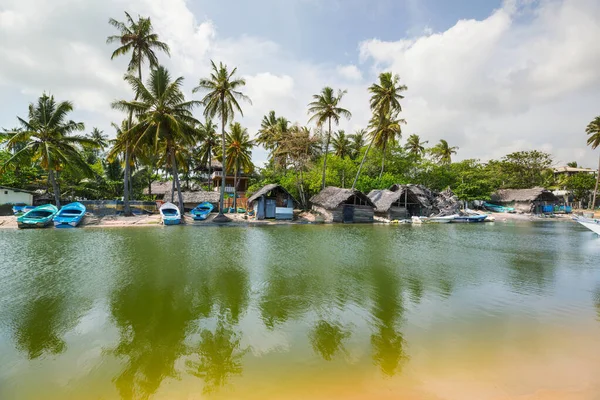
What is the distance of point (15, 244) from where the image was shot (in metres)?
15.9

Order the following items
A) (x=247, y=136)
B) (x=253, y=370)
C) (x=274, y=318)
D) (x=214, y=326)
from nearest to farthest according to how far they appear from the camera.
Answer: (x=253, y=370), (x=214, y=326), (x=274, y=318), (x=247, y=136)

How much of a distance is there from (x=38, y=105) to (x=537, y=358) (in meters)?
35.1

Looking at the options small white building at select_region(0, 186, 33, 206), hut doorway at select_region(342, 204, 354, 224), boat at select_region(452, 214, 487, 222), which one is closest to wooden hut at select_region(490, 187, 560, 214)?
boat at select_region(452, 214, 487, 222)

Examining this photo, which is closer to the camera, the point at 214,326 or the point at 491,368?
the point at 491,368

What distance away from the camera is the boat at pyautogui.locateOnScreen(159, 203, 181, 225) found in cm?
2612

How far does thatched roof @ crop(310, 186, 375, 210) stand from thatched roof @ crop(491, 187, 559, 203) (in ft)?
103

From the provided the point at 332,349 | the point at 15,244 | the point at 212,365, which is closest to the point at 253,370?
the point at 212,365

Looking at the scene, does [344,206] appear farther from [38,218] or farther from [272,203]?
[38,218]

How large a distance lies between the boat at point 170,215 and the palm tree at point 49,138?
7.80m

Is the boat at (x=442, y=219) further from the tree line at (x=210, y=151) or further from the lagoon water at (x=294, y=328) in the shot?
the lagoon water at (x=294, y=328)

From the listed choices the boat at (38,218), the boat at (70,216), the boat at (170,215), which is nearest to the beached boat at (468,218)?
the boat at (170,215)

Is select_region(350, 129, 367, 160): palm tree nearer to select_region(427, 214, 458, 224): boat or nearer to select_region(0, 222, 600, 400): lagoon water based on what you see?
select_region(427, 214, 458, 224): boat

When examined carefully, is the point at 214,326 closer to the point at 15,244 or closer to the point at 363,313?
the point at 363,313

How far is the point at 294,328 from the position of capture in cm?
664
